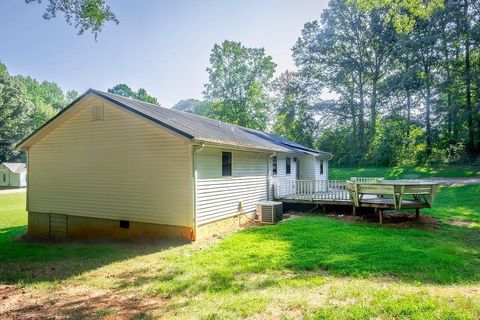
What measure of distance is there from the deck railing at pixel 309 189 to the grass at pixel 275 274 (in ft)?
11.5

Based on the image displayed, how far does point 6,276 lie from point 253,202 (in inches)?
341

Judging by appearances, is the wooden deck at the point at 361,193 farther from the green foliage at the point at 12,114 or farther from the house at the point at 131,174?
the green foliage at the point at 12,114

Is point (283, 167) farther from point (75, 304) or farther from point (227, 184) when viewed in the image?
Answer: point (75, 304)

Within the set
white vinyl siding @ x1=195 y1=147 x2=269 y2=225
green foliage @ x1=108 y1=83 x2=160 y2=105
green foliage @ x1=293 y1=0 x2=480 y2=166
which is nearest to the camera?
white vinyl siding @ x1=195 y1=147 x2=269 y2=225

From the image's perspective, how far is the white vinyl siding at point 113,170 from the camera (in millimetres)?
9898

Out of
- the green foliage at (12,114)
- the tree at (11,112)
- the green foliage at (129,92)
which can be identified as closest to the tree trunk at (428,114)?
the green foliage at (129,92)

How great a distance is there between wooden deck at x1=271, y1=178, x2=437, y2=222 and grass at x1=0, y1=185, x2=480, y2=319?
1.17 metres

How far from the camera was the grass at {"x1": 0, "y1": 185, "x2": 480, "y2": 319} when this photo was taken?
4465 millimetres

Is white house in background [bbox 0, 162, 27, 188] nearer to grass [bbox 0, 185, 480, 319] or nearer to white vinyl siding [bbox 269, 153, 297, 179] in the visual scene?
grass [bbox 0, 185, 480, 319]

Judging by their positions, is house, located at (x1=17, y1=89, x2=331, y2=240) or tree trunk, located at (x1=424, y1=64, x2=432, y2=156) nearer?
house, located at (x1=17, y1=89, x2=331, y2=240)

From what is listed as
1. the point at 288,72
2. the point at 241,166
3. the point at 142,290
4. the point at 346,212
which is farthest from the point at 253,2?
the point at 288,72

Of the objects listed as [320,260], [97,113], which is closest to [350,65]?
[97,113]

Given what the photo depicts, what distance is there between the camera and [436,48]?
29031 mm

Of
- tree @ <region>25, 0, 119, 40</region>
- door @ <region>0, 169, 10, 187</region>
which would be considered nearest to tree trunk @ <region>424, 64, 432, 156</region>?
tree @ <region>25, 0, 119, 40</region>
